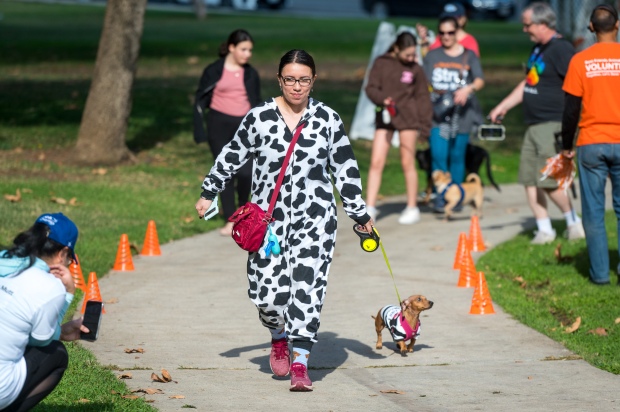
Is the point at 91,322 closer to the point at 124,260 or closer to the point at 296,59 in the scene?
the point at 296,59

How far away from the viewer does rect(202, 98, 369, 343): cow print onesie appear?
6.71 meters

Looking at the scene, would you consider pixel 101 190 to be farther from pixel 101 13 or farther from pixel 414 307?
pixel 101 13

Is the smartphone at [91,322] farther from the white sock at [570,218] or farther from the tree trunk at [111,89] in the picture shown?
the tree trunk at [111,89]

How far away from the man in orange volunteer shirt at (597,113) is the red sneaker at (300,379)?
3656mm

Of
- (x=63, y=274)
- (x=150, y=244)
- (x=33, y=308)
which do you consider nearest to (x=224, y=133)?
(x=150, y=244)

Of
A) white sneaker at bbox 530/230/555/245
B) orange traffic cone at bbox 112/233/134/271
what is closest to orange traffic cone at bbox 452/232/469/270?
white sneaker at bbox 530/230/555/245

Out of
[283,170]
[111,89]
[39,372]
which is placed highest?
[283,170]

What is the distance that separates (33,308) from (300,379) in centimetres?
219

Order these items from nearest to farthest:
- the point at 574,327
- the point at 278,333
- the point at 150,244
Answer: the point at 278,333
the point at 574,327
the point at 150,244

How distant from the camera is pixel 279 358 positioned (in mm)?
7094

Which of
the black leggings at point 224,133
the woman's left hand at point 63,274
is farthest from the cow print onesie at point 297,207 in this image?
the black leggings at point 224,133

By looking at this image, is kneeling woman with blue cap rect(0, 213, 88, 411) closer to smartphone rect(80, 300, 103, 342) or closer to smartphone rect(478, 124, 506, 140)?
smartphone rect(80, 300, 103, 342)

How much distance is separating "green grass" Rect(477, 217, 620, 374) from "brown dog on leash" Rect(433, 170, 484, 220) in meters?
1.18

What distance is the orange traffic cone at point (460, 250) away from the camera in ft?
33.6
